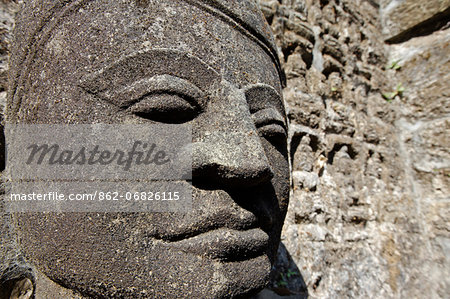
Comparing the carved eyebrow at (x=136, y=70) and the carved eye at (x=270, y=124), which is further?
the carved eye at (x=270, y=124)

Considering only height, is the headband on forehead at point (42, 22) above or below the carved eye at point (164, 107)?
above

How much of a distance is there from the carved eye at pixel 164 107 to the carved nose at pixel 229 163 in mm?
97

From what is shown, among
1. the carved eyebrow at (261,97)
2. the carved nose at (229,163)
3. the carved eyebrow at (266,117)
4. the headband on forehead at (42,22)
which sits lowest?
the carved nose at (229,163)

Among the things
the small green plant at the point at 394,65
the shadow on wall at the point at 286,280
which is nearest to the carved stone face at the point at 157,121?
the shadow on wall at the point at 286,280

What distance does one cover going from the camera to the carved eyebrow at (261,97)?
2.77 feet

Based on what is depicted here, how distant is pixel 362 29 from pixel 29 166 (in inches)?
95.6

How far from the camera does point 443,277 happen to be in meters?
1.73

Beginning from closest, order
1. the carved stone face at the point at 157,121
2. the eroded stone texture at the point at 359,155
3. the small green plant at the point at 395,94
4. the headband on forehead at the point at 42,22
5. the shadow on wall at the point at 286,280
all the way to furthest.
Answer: the carved stone face at the point at 157,121
the headband on forehead at the point at 42,22
the shadow on wall at the point at 286,280
the eroded stone texture at the point at 359,155
the small green plant at the point at 395,94

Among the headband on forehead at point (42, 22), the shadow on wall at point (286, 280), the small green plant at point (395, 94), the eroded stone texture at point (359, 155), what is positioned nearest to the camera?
the headband on forehead at point (42, 22)

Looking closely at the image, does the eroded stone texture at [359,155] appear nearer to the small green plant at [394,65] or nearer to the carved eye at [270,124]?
the small green plant at [394,65]

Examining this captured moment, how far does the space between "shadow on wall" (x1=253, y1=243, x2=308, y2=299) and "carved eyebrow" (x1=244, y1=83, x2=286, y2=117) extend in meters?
0.89

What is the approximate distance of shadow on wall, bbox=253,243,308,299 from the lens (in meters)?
1.36

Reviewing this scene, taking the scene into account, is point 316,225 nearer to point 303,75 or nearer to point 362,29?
point 303,75

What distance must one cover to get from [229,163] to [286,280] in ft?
3.29
